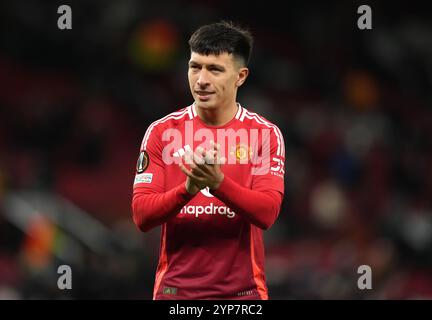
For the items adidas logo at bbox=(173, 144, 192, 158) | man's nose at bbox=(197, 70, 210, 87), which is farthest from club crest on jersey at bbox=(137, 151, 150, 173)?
man's nose at bbox=(197, 70, 210, 87)

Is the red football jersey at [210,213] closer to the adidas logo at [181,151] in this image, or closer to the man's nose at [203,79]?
the adidas logo at [181,151]

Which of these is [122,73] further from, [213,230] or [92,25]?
[213,230]

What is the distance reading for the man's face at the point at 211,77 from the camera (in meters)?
5.15

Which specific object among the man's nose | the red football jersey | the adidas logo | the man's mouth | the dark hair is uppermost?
the dark hair

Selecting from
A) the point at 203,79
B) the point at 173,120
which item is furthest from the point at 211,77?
the point at 173,120

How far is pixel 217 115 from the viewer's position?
5371 mm

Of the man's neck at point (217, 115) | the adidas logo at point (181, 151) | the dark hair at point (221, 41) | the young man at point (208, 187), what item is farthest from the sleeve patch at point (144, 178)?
the dark hair at point (221, 41)

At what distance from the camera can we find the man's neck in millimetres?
5359

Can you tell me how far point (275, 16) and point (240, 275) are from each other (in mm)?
13132

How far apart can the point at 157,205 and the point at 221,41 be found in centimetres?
103

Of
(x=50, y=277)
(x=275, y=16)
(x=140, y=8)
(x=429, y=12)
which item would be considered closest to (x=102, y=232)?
(x=50, y=277)

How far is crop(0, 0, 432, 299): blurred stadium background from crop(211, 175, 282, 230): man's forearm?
5582 millimetres

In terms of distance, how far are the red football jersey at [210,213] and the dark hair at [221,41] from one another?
1.49 feet

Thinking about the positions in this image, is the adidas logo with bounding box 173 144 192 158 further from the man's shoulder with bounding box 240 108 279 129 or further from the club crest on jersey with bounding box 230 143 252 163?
the man's shoulder with bounding box 240 108 279 129
